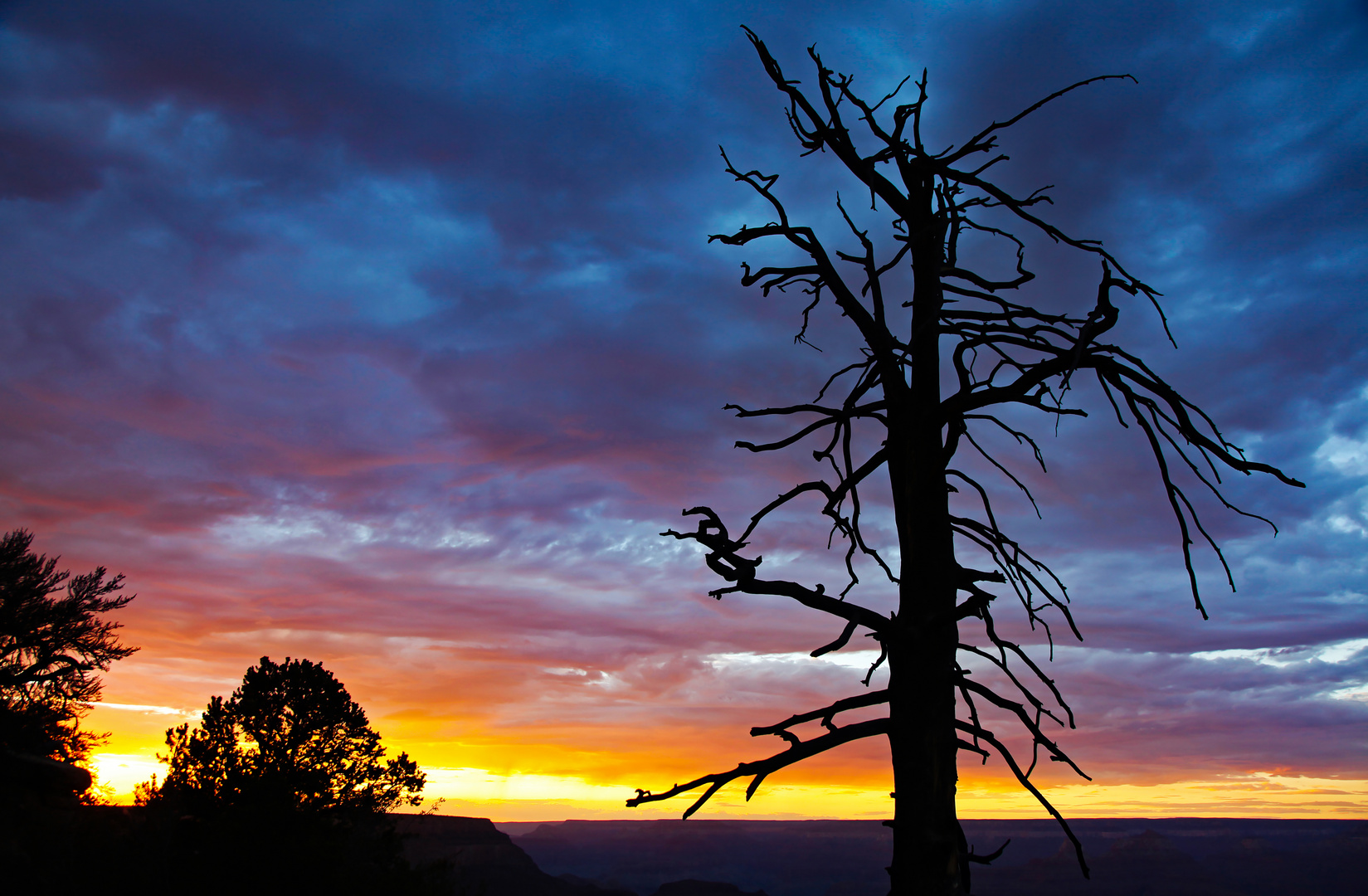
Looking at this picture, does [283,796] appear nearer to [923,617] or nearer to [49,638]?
[49,638]

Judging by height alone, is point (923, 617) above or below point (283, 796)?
above

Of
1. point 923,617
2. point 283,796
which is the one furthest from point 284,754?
point 923,617

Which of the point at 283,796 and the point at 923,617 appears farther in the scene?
the point at 283,796

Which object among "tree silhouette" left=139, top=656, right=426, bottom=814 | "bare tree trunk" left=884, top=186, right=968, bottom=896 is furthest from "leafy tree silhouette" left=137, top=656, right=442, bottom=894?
"bare tree trunk" left=884, top=186, right=968, bottom=896

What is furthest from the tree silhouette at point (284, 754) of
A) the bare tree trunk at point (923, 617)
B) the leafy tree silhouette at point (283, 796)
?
the bare tree trunk at point (923, 617)

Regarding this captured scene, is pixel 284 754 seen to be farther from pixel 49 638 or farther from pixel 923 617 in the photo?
pixel 923 617

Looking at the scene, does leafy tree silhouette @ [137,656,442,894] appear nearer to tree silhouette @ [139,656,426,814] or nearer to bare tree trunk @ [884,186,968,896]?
tree silhouette @ [139,656,426,814]

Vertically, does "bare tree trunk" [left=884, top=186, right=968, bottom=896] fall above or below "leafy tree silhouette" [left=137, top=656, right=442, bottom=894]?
above

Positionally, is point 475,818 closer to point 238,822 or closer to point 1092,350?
point 238,822

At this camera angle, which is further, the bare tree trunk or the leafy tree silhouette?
the leafy tree silhouette

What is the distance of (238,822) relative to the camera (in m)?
30.9

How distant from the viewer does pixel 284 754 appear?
3625 cm

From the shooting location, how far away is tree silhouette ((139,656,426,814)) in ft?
111

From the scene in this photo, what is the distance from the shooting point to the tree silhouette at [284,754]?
111ft
